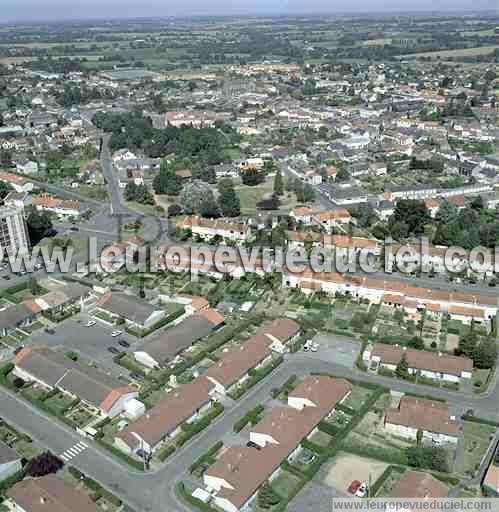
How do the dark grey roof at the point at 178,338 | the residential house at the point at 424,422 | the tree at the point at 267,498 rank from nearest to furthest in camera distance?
the tree at the point at 267,498 → the residential house at the point at 424,422 → the dark grey roof at the point at 178,338

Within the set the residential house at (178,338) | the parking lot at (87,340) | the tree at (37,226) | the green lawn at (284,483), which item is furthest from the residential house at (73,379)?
the tree at (37,226)

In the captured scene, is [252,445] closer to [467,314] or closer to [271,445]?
[271,445]

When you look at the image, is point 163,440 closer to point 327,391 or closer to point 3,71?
point 327,391

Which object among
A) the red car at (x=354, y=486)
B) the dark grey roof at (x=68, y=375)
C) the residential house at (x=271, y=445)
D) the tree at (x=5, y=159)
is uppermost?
the tree at (x=5, y=159)

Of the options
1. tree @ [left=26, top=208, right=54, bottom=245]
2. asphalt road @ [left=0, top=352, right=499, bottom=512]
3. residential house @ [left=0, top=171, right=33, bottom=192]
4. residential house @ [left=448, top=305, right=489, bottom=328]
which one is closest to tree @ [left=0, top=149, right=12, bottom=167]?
residential house @ [left=0, top=171, right=33, bottom=192]

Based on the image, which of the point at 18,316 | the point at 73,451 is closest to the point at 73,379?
the point at 73,451

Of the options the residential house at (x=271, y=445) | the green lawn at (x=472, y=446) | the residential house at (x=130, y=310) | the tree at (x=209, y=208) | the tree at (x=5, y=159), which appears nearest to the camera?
the residential house at (x=271, y=445)

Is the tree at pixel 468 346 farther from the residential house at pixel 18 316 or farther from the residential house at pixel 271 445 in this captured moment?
the residential house at pixel 18 316
